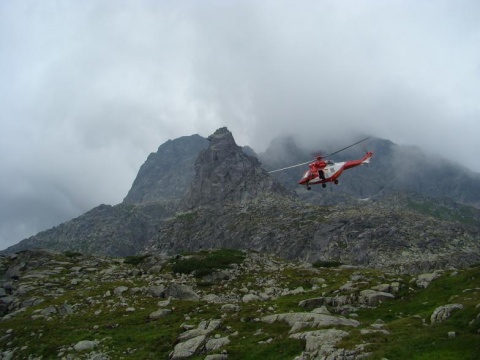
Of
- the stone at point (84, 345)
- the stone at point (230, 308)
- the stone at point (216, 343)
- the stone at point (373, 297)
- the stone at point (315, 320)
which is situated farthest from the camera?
the stone at point (230, 308)

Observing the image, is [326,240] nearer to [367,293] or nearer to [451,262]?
[451,262]

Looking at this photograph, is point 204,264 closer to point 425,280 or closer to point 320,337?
point 425,280

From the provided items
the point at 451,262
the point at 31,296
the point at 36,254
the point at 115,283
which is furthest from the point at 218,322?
the point at 451,262

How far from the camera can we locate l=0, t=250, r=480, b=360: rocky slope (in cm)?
2389

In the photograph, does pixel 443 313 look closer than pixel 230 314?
Yes

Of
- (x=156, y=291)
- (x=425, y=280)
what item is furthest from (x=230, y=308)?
(x=425, y=280)

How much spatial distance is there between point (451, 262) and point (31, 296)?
115830mm

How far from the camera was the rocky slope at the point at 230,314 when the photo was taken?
23.9 meters

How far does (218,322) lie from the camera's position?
108 feet

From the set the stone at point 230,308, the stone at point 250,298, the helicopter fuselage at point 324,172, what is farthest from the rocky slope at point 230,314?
the helicopter fuselage at point 324,172

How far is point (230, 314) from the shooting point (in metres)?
36.4

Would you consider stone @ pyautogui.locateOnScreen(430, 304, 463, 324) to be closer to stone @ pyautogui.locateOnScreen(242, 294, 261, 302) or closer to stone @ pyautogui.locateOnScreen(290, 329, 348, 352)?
stone @ pyautogui.locateOnScreen(290, 329, 348, 352)

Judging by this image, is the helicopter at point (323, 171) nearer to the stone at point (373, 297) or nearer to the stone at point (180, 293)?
the stone at point (373, 297)

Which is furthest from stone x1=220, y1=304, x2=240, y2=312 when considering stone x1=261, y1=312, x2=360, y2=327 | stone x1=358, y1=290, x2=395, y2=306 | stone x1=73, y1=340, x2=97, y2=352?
stone x1=73, y1=340, x2=97, y2=352
